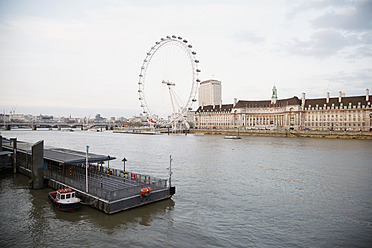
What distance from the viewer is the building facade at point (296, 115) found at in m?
98.4

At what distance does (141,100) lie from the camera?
292 feet

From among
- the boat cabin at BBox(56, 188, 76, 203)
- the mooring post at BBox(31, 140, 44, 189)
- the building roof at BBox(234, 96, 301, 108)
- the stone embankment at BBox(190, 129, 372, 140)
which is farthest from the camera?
the building roof at BBox(234, 96, 301, 108)

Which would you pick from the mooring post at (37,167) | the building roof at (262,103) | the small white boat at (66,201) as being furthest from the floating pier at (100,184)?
the building roof at (262,103)

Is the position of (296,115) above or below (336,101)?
below

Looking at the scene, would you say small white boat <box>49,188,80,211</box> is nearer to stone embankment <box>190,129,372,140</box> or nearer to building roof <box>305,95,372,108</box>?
stone embankment <box>190,129,372,140</box>

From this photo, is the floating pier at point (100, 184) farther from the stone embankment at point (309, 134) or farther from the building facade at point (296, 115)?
the building facade at point (296, 115)

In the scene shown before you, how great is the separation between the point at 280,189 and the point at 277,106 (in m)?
113

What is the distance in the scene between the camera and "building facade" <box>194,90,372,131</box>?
98.4 m

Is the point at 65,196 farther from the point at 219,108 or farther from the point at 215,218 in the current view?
the point at 219,108

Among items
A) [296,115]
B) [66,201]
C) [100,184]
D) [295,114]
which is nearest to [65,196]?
[66,201]

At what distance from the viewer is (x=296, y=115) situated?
116 meters

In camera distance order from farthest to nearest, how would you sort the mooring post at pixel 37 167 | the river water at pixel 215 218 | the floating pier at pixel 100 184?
the mooring post at pixel 37 167 < the floating pier at pixel 100 184 < the river water at pixel 215 218

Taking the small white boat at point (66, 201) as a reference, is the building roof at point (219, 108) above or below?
above

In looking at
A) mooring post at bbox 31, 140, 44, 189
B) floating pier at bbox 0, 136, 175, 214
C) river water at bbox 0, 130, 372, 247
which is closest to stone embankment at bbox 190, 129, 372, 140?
river water at bbox 0, 130, 372, 247
